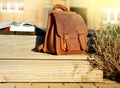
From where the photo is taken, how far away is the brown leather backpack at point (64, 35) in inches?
175

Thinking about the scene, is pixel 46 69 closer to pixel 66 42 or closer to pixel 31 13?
pixel 66 42

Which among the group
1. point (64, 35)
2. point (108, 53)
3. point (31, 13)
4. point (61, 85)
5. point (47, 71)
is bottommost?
point (31, 13)

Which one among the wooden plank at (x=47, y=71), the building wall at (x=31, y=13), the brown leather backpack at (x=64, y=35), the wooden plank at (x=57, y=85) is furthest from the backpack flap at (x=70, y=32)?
the building wall at (x=31, y=13)

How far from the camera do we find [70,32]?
4.55m

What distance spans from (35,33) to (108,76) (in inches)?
45.1

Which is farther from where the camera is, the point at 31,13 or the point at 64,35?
the point at 31,13

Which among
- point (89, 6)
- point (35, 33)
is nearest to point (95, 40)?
point (35, 33)

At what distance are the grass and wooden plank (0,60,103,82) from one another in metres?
0.15

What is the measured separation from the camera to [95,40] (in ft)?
15.0

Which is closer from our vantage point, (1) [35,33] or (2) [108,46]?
(2) [108,46]

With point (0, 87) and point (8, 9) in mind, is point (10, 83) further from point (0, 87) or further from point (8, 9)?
point (8, 9)

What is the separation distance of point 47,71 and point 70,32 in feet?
2.19

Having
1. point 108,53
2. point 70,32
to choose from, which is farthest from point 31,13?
point 108,53

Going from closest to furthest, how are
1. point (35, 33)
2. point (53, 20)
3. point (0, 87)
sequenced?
1. point (0, 87)
2. point (53, 20)
3. point (35, 33)
